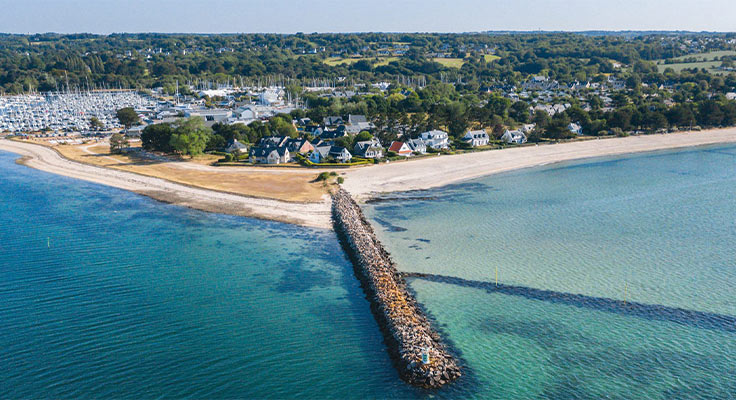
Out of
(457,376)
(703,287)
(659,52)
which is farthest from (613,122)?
(659,52)

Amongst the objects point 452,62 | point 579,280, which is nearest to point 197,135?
point 579,280

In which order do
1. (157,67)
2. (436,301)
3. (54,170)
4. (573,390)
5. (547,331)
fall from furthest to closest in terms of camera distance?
1. (157,67)
2. (54,170)
3. (436,301)
4. (547,331)
5. (573,390)

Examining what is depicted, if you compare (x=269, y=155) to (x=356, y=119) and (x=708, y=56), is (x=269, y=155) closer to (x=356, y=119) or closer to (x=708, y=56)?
(x=356, y=119)

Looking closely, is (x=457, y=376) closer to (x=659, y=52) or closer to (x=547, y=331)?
(x=547, y=331)

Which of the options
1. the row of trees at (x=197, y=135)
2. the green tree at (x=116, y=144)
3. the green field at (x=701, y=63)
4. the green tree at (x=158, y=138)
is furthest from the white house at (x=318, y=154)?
the green field at (x=701, y=63)

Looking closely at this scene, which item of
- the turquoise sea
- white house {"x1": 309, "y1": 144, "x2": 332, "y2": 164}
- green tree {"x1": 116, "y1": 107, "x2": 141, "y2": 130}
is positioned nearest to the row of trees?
white house {"x1": 309, "y1": 144, "x2": 332, "y2": 164}

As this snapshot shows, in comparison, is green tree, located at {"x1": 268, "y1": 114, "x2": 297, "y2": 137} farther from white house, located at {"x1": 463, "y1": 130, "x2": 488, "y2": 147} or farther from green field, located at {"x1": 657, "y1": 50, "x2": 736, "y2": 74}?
green field, located at {"x1": 657, "y1": 50, "x2": 736, "y2": 74}
